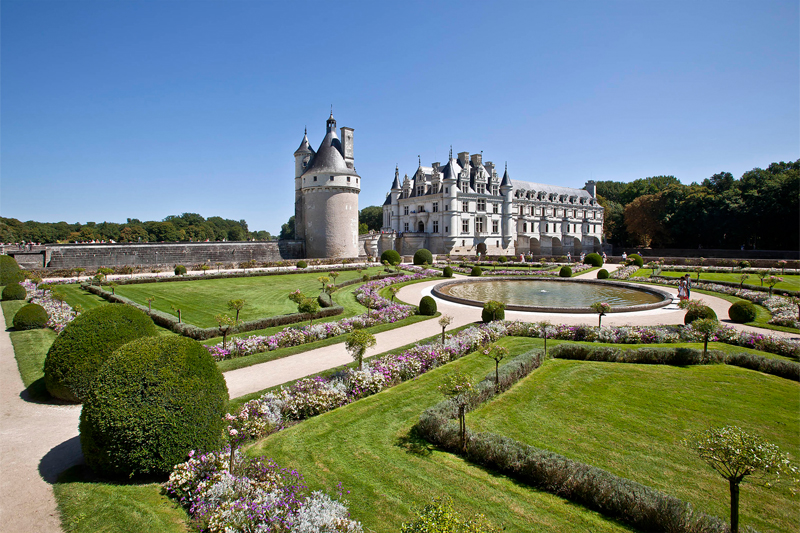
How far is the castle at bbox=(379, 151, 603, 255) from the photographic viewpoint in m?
50.4

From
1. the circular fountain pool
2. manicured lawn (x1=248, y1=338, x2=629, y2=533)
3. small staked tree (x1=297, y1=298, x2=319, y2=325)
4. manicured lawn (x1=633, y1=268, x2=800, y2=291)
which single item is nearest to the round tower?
the circular fountain pool

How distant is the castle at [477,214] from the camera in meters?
50.4

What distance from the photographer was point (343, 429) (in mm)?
6613

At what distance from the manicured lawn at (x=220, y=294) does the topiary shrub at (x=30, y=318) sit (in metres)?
3.89

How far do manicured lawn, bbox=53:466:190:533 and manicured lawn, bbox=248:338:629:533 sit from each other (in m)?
1.36

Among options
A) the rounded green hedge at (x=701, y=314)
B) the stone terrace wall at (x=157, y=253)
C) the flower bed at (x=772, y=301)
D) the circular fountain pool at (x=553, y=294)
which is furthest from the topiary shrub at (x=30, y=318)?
the flower bed at (x=772, y=301)

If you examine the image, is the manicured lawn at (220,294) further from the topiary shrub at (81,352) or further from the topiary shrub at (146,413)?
the topiary shrub at (146,413)

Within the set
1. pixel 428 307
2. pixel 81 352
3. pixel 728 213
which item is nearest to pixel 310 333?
pixel 428 307

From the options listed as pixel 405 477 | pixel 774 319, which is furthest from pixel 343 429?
pixel 774 319

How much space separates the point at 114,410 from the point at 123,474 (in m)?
1.06

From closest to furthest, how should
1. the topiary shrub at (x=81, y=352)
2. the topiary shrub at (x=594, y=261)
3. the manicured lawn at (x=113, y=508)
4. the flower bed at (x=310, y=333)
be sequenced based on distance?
the manicured lawn at (x=113, y=508)
the topiary shrub at (x=81, y=352)
the flower bed at (x=310, y=333)
the topiary shrub at (x=594, y=261)

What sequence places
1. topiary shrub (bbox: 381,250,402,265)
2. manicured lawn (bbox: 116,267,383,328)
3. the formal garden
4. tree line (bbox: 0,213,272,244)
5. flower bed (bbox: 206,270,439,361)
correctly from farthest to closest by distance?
1. tree line (bbox: 0,213,272,244)
2. topiary shrub (bbox: 381,250,402,265)
3. manicured lawn (bbox: 116,267,383,328)
4. flower bed (bbox: 206,270,439,361)
5. the formal garden

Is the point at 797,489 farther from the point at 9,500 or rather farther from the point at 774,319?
the point at 774,319

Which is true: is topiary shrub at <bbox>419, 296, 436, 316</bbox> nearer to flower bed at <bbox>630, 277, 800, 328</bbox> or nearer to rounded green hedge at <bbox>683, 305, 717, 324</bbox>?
rounded green hedge at <bbox>683, 305, 717, 324</bbox>
